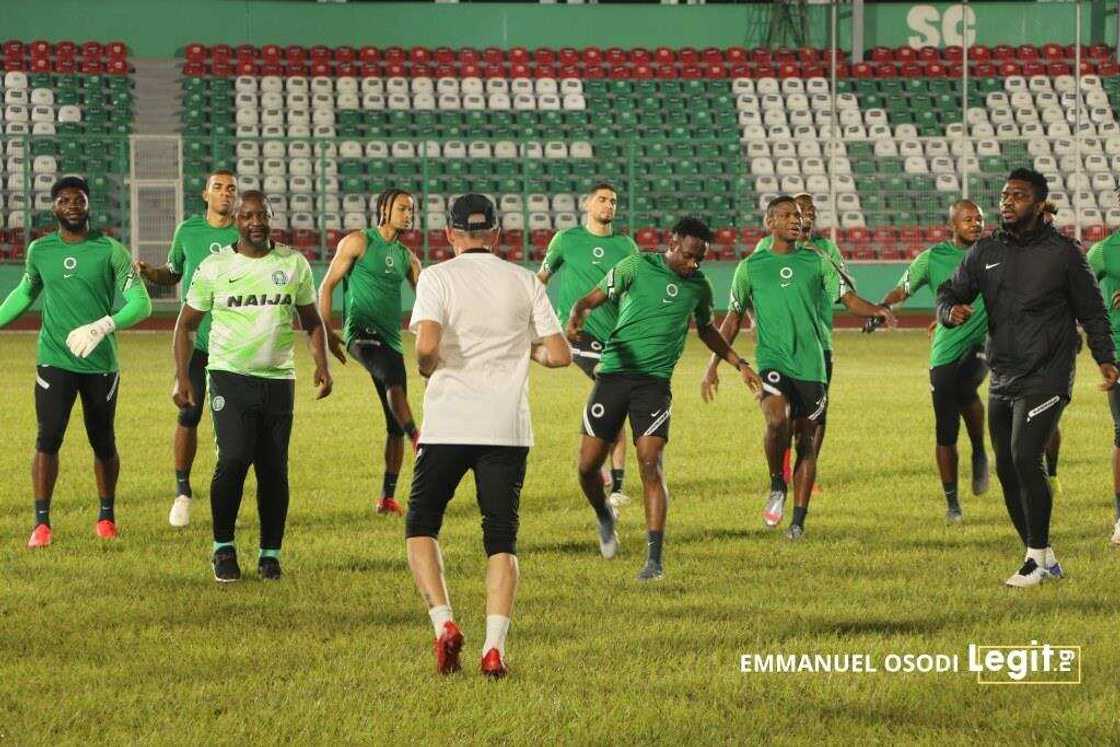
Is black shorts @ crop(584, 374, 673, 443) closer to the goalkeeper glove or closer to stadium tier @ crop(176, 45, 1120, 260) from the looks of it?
the goalkeeper glove

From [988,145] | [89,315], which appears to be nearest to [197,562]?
[89,315]

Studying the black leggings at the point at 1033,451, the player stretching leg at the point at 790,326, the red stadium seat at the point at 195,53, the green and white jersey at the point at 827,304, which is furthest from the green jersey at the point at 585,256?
the red stadium seat at the point at 195,53

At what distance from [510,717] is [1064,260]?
13.7 ft

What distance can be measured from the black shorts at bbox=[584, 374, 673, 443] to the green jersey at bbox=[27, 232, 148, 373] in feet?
8.79

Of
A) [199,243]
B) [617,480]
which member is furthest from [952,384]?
[199,243]

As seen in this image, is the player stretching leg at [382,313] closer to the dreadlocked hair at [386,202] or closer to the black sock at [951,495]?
the dreadlocked hair at [386,202]

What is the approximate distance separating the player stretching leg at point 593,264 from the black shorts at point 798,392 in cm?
173

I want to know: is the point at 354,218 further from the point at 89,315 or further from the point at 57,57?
the point at 89,315

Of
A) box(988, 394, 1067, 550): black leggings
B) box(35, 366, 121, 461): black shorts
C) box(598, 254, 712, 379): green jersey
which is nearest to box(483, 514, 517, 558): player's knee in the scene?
box(598, 254, 712, 379): green jersey

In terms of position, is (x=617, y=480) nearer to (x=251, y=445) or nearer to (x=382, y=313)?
(x=382, y=313)

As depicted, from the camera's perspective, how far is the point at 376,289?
11766 millimetres

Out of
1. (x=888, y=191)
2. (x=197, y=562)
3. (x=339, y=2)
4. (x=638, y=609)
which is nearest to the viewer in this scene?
(x=638, y=609)

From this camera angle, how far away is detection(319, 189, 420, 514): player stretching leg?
38.4 feet

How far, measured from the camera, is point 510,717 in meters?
6.13
